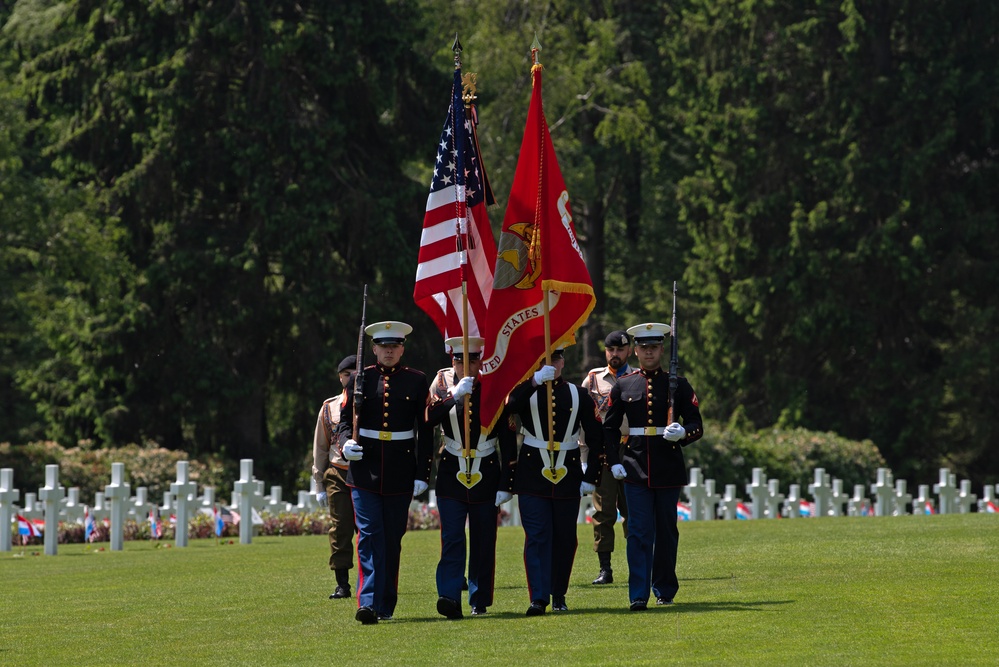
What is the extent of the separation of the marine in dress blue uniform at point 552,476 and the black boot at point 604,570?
7.11 ft

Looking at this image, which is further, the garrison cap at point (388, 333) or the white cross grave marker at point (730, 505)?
the white cross grave marker at point (730, 505)

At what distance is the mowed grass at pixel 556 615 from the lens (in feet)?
34.2

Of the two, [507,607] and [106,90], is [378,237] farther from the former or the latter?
[507,607]

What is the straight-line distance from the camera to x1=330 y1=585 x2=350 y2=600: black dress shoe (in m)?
14.6

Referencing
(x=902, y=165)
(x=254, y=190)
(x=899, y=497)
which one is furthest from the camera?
(x=902, y=165)

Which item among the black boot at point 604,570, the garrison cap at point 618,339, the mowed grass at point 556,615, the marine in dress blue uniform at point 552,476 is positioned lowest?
the mowed grass at point 556,615

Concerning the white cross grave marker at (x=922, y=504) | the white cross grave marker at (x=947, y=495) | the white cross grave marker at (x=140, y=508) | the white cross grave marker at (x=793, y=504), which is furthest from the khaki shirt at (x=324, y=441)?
the white cross grave marker at (x=947, y=495)

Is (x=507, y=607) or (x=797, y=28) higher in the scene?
(x=797, y=28)

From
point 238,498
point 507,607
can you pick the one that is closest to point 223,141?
point 238,498

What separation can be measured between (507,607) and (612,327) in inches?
1437

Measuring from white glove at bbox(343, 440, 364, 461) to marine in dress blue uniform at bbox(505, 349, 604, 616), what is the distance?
3.75ft

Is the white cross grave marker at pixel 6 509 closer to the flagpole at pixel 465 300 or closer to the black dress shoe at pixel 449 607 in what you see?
the flagpole at pixel 465 300

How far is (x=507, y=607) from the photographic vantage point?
13375mm

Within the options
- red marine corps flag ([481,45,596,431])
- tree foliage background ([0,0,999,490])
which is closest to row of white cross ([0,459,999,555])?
tree foliage background ([0,0,999,490])
